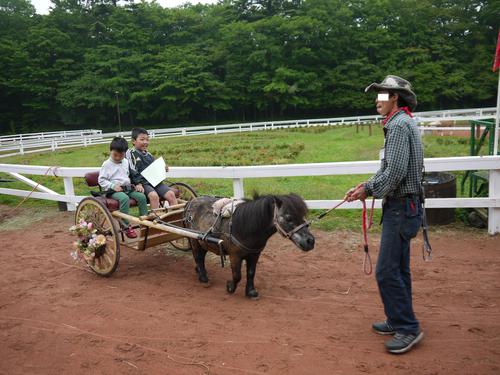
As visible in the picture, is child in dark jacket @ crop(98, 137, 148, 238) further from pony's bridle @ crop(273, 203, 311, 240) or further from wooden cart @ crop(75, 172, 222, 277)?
pony's bridle @ crop(273, 203, 311, 240)

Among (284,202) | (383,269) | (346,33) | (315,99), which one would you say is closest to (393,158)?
(383,269)

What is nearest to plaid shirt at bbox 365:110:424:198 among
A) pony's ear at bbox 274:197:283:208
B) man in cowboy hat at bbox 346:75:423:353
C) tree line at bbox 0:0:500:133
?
man in cowboy hat at bbox 346:75:423:353

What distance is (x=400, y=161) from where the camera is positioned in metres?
3.21

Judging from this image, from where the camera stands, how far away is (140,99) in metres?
47.4

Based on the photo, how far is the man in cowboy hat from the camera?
3258 millimetres

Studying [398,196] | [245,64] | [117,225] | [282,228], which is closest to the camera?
[398,196]

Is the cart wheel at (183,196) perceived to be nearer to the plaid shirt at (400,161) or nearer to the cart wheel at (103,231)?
the cart wheel at (103,231)

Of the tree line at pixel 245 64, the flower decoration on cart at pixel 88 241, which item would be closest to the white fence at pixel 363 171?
the flower decoration on cart at pixel 88 241

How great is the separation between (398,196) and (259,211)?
151cm

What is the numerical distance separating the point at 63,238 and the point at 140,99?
42625mm

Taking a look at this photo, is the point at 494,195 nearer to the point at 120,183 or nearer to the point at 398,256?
the point at 398,256

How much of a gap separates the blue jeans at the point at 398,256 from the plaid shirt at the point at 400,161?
0.13 metres

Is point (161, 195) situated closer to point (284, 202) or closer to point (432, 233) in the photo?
point (284, 202)

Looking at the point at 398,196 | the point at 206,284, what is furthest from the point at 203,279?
the point at 398,196
